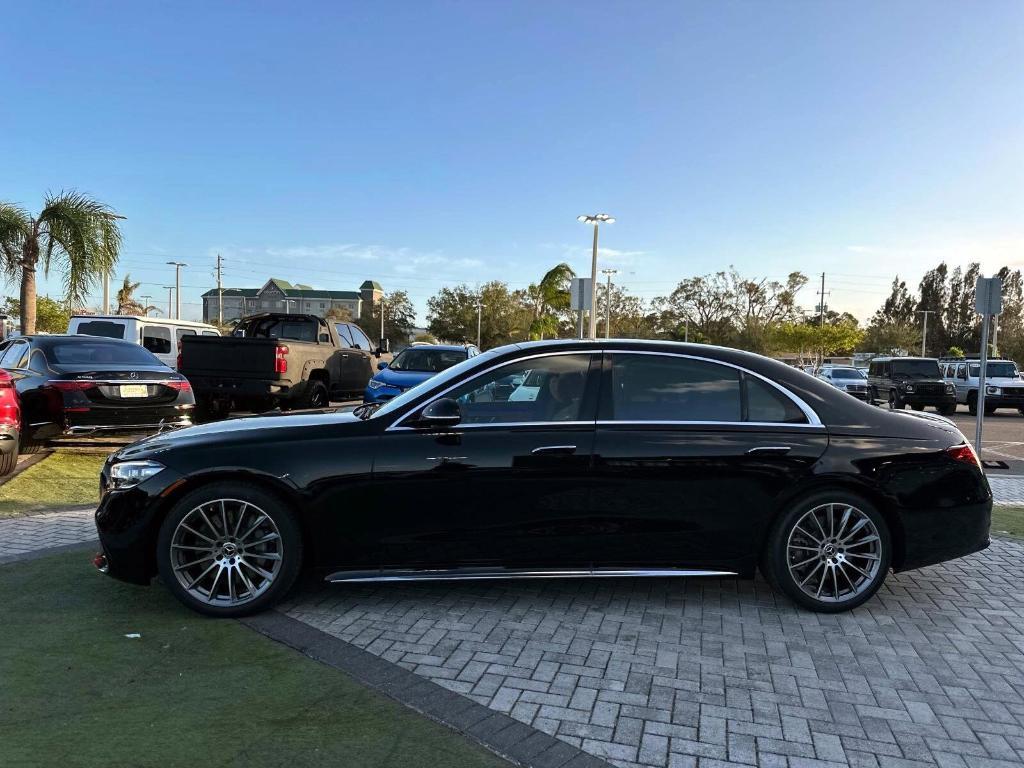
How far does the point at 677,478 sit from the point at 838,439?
984mm

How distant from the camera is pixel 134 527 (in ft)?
13.1

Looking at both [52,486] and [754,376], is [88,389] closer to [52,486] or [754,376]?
[52,486]

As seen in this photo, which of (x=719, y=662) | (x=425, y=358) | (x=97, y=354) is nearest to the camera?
(x=719, y=662)

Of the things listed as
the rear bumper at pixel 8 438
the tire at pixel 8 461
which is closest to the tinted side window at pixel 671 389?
the rear bumper at pixel 8 438

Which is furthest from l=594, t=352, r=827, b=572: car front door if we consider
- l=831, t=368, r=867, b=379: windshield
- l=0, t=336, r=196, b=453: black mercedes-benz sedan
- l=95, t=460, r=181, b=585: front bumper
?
l=831, t=368, r=867, b=379: windshield

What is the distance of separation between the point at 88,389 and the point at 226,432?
517 cm

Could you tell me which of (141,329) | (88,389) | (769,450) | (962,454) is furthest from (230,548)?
(141,329)

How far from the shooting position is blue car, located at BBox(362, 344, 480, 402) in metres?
12.4

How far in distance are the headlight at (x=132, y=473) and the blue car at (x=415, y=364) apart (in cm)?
819

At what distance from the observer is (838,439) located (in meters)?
4.20

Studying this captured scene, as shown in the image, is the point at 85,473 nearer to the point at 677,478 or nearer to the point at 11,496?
the point at 11,496

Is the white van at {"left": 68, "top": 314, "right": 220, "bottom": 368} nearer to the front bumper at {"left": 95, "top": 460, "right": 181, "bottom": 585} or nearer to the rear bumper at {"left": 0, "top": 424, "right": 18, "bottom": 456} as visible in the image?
the rear bumper at {"left": 0, "top": 424, "right": 18, "bottom": 456}

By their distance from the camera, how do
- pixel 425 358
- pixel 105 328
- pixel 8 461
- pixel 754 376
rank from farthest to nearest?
pixel 105 328, pixel 425 358, pixel 8 461, pixel 754 376

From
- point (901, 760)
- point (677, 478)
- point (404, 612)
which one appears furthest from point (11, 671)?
point (901, 760)
